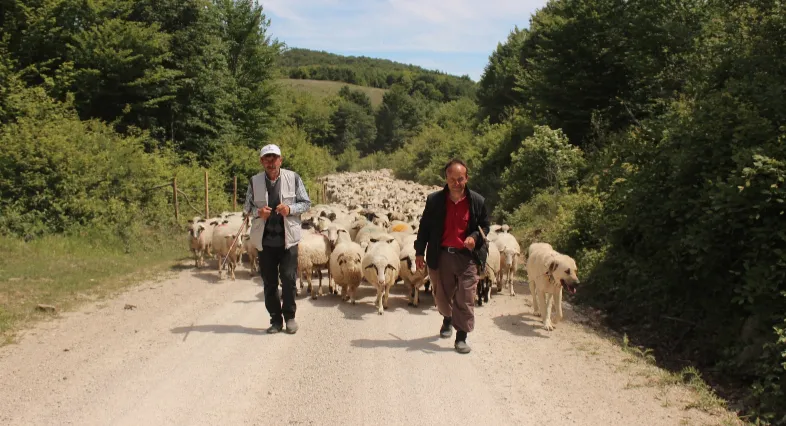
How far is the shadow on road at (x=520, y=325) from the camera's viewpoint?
7.87 meters

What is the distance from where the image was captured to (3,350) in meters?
6.65

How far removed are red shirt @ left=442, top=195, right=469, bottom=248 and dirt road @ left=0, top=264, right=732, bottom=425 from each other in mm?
1373

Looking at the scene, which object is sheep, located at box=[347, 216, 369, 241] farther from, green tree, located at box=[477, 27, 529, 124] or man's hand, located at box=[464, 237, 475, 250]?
green tree, located at box=[477, 27, 529, 124]

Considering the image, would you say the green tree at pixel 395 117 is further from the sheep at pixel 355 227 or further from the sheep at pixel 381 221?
the sheep at pixel 355 227

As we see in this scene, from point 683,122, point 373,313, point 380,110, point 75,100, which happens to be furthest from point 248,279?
point 380,110

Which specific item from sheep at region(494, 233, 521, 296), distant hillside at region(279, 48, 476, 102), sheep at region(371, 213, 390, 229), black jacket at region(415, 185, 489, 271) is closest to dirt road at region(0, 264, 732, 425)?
black jacket at region(415, 185, 489, 271)

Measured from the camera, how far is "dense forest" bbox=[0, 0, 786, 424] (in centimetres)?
738

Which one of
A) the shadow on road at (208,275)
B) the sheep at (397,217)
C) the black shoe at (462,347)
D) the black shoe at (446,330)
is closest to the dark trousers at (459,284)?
the black shoe at (462,347)

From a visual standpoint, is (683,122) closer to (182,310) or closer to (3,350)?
(182,310)

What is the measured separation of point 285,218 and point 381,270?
2.33 metres

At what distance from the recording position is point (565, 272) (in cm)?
774

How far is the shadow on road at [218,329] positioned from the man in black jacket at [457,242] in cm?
261

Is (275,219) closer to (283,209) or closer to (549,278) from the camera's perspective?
(283,209)

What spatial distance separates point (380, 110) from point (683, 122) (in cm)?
8785
